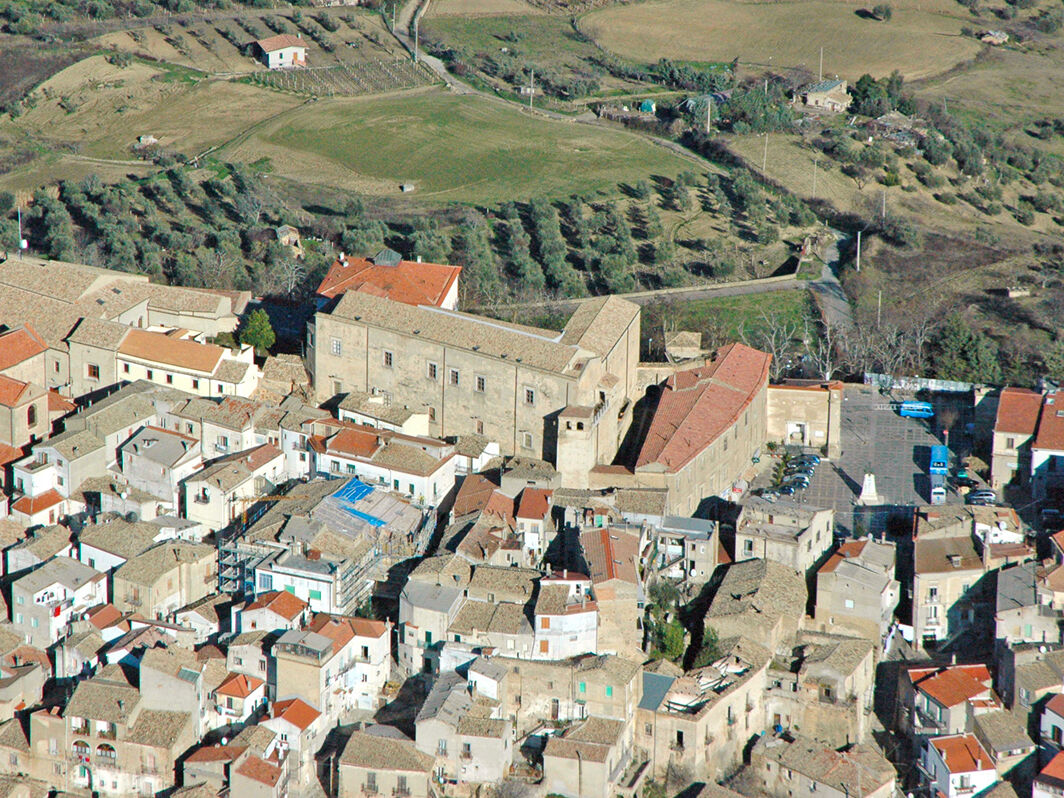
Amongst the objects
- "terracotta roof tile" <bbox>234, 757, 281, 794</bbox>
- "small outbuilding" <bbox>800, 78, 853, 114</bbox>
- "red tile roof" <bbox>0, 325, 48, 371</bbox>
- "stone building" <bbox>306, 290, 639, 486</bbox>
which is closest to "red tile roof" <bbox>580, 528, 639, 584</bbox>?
"stone building" <bbox>306, 290, 639, 486</bbox>

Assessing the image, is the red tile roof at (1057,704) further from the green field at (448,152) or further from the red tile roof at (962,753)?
the green field at (448,152)

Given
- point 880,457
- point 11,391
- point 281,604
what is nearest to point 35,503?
point 11,391

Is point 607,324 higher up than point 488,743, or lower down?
higher up

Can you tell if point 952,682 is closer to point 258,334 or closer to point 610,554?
point 610,554

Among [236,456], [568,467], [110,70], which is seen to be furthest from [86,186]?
[568,467]

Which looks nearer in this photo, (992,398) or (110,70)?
(992,398)

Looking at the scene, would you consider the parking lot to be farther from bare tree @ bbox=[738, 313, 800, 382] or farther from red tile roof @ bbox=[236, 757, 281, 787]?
red tile roof @ bbox=[236, 757, 281, 787]

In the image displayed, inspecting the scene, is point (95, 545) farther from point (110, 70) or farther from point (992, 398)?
point (110, 70)
